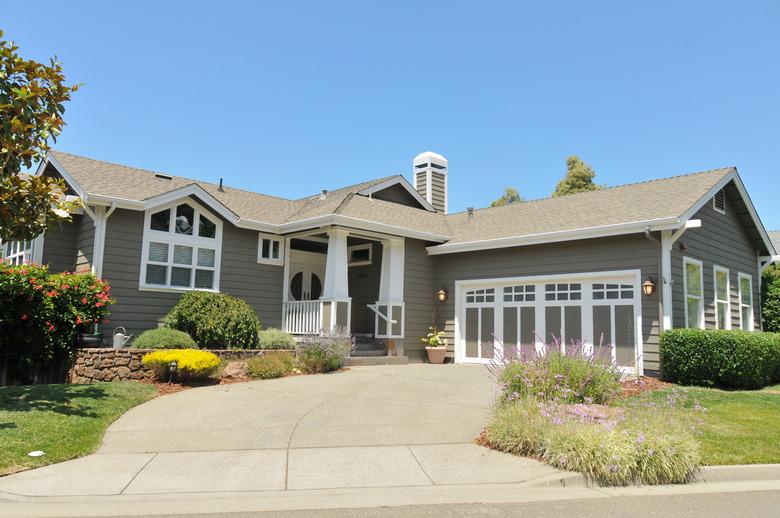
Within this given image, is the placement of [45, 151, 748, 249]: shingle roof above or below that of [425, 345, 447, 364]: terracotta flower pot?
above

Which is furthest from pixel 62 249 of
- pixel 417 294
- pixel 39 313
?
pixel 417 294

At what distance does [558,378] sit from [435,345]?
8.65 metres

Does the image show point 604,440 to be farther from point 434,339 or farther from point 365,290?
point 365,290

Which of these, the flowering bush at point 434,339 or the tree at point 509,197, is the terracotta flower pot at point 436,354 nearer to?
the flowering bush at point 434,339

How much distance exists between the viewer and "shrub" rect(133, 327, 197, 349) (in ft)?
38.3

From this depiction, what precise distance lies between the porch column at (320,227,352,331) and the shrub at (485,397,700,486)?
26.4ft

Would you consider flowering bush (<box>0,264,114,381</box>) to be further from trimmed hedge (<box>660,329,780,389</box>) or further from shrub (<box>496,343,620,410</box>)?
trimmed hedge (<box>660,329,780,389</box>)

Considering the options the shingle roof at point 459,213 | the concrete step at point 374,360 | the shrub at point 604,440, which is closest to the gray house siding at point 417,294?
the concrete step at point 374,360

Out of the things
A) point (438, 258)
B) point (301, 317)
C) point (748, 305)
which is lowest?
point (301, 317)

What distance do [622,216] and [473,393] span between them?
20.2ft

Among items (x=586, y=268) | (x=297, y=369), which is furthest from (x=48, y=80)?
(x=586, y=268)

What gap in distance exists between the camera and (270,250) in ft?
53.2

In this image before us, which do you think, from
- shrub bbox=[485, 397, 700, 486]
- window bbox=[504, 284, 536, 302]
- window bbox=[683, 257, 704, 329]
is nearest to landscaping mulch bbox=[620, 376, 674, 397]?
window bbox=[683, 257, 704, 329]

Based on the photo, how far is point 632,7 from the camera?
13.6 m
